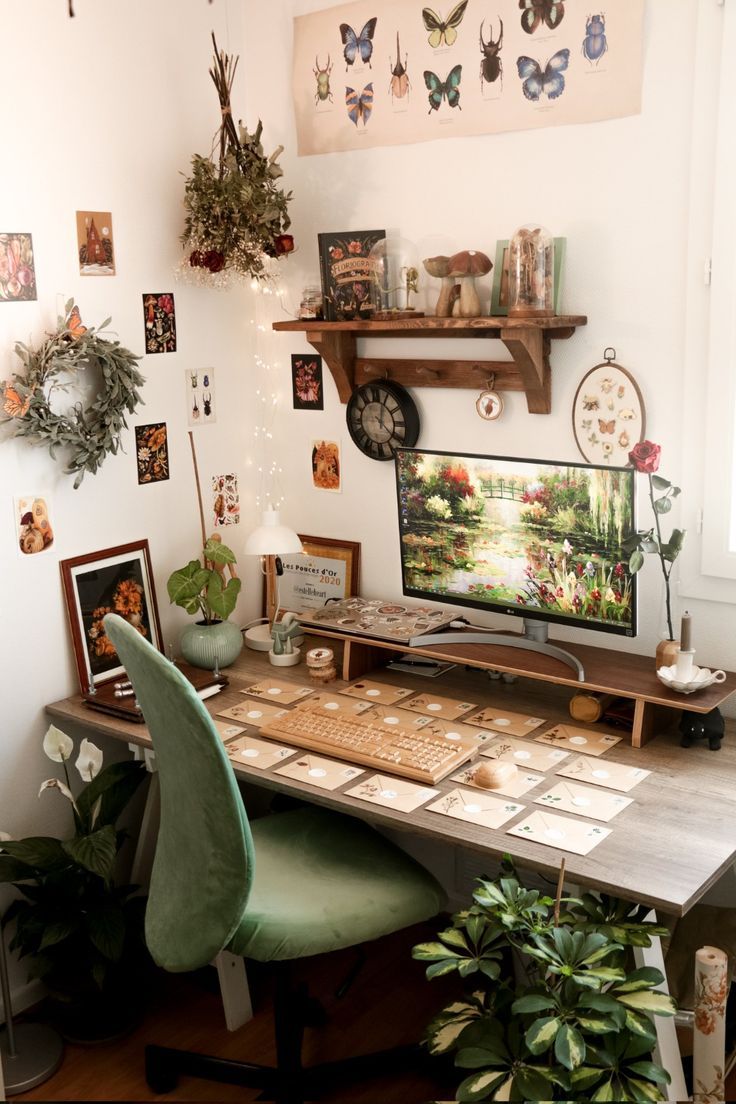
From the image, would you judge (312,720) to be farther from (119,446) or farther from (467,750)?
(119,446)

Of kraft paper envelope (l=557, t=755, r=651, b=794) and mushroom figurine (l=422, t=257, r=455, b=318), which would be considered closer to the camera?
kraft paper envelope (l=557, t=755, r=651, b=794)

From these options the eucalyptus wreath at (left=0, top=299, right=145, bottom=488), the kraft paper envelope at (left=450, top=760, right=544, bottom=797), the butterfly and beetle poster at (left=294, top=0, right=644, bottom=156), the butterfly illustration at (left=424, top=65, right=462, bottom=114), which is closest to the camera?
the kraft paper envelope at (left=450, top=760, right=544, bottom=797)

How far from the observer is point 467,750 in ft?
7.35

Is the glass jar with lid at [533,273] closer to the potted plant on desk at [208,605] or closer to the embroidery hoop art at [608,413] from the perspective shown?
the embroidery hoop art at [608,413]

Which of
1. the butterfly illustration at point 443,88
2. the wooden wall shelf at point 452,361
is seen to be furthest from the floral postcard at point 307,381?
the butterfly illustration at point 443,88

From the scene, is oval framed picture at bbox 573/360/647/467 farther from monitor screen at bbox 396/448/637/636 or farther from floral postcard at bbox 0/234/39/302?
floral postcard at bbox 0/234/39/302

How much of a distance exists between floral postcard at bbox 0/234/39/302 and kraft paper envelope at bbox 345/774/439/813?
1.31 metres

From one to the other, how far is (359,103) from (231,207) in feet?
1.41

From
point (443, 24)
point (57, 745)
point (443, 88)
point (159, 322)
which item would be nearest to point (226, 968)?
point (57, 745)

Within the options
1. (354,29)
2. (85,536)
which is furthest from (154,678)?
(354,29)

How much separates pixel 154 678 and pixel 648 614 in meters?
1.18

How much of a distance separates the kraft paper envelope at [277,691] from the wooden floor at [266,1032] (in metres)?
0.71

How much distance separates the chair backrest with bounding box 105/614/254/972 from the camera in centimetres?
182

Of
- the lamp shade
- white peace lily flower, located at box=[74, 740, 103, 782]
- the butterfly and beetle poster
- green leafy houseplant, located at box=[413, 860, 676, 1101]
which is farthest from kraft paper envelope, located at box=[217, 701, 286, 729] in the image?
the butterfly and beetle poster
